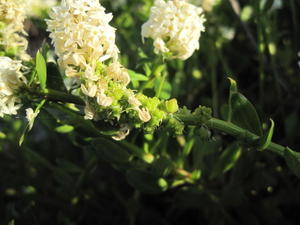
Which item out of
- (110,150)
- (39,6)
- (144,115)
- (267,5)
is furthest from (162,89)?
(39,6)

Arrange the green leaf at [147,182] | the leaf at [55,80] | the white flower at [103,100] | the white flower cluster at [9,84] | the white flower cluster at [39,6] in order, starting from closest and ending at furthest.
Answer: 1. the white flower at [103,100]
2. the white flower cluster at [9,84]
3. the leaf at [55,80]
4. the green leaf at [147,182]
5. the white flower cluster at [39,6]

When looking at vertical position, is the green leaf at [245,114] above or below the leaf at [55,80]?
above

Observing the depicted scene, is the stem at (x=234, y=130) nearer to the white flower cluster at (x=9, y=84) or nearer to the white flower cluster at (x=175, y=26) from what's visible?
the white flower cluster at (x=175, y=26)

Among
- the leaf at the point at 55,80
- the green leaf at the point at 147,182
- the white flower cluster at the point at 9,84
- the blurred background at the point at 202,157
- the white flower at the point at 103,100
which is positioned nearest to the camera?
the white flower at the point at 103,100

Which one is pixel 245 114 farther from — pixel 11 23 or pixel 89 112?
pixel 11 23

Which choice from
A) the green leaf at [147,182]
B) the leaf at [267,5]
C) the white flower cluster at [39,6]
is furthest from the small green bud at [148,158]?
the white flower cluster at [39,6]

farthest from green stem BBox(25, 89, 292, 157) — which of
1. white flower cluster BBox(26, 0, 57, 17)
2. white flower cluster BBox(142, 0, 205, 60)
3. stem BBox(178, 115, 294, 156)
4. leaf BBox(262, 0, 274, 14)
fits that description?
white flower cluster BBox(26, 0, 57, 17)

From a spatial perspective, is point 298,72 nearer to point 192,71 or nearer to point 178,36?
point 192,71
